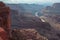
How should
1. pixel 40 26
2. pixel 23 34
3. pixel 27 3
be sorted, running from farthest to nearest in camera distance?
1. pixel 27 3
2. pixel 40 26
3. pixel 23 34

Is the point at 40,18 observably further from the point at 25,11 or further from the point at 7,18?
the point at 7,18

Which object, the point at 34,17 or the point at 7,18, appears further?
the point at 34,17

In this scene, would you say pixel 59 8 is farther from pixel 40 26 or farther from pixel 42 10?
pixel 40 26

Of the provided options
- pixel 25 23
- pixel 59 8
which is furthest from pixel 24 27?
pixel 59 8

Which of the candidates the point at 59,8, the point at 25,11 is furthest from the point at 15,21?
the point at 59,8

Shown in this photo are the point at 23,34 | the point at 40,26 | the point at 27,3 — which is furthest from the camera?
the point at 27,3

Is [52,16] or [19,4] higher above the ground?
[19,4]

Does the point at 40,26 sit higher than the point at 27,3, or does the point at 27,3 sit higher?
the point at 27,3

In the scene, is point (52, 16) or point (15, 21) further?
point (52, 16)
